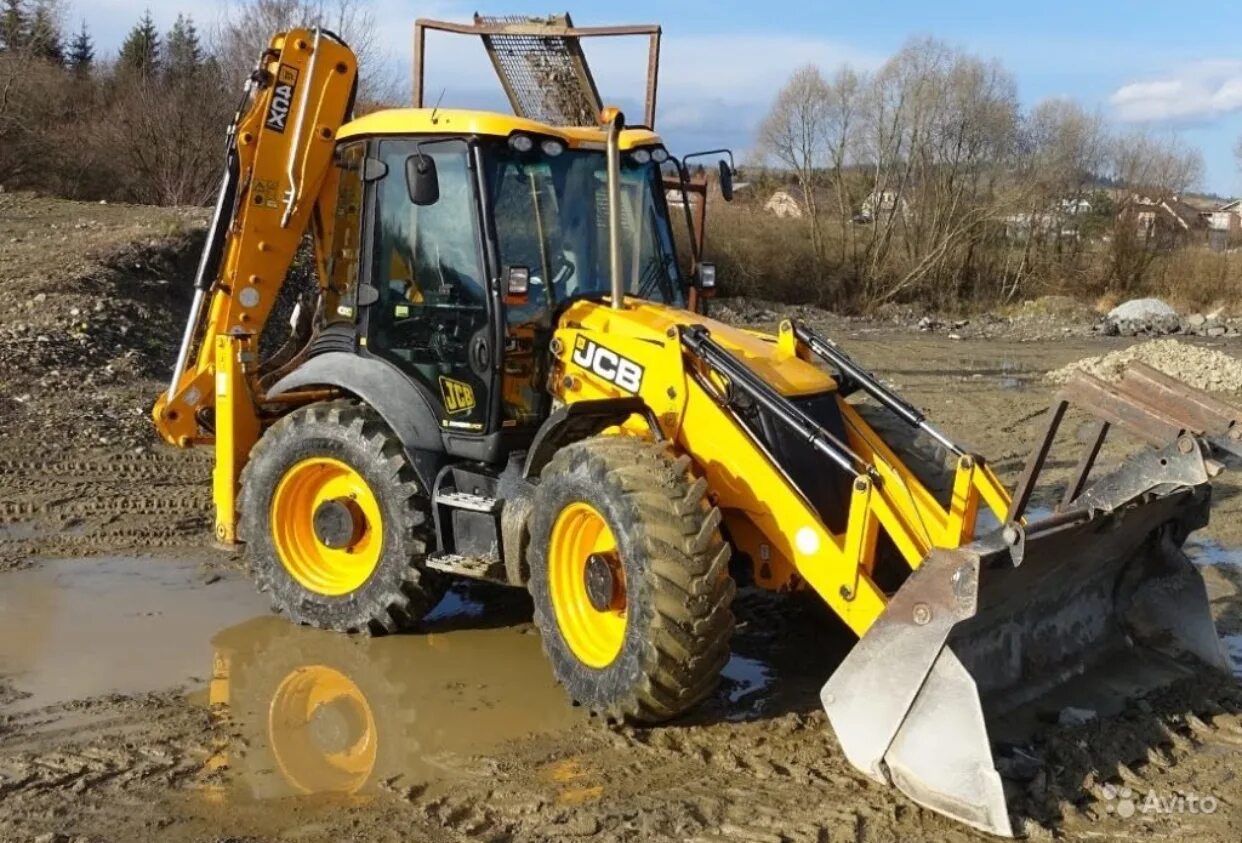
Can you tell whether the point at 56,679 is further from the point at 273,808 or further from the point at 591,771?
the point at 591,771

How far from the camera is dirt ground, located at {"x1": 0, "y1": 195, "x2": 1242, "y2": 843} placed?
4.12 metres

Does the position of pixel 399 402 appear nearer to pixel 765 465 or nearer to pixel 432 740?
pixel 432 740

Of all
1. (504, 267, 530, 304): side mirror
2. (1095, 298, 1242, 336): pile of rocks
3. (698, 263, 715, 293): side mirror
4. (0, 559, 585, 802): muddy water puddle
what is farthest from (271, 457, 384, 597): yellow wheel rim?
(1095, 298, 1242, 336): pile of rocks

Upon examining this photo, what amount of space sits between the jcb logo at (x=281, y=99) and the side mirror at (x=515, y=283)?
181 centimetres

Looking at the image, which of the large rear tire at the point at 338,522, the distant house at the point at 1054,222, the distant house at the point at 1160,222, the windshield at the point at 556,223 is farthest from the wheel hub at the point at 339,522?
the distant house at the point at 1160,222

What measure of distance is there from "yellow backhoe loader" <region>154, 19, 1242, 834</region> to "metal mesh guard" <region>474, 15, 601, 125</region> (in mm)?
87

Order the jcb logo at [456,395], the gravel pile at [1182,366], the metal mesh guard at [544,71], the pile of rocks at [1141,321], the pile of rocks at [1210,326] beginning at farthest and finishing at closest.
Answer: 1. the pile of rocks at [1141,321]
2. the pile of rocks at [1210,326]
3. the gravel pile at [1182,366]
4. the metal mesh guard at [544,71]
5. the jcb logo at [456,395]

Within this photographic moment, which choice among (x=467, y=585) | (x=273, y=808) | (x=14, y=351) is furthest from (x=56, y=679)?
A: (x=14, y=351)

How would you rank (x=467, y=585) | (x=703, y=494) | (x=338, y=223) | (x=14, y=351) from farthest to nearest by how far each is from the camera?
(x=14, y=351)
(x=467, y=585)
(x=338, y=223)
(x=703, y=494)

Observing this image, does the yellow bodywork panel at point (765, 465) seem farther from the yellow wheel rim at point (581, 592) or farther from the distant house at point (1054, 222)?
the distant house at point (1054, 222)

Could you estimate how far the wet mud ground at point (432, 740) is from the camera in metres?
4.11

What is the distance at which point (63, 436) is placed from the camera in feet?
30.9

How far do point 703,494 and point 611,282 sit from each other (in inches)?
58.0

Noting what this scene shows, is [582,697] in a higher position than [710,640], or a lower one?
lower
